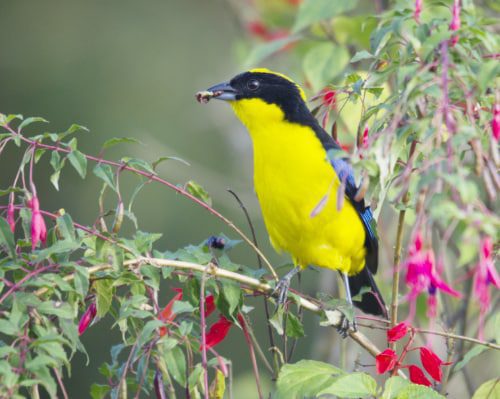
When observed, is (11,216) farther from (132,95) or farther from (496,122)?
(132,95)

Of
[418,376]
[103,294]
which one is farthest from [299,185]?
[103,294]

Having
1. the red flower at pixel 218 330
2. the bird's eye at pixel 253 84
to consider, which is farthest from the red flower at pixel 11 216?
the bird's eye at pixel 253 84

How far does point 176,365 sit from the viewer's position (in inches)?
77.5

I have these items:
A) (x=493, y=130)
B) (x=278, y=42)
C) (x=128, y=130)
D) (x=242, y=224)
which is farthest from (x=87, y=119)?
(x=493, y=130)

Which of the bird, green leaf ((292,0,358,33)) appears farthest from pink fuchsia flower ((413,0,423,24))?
green leaf ((292,0,358,33))

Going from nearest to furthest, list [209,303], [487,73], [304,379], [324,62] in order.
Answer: [487,73], [304,379], [209,303], [324,62]

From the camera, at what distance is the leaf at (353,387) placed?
6.82 ft

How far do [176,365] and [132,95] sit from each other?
7.66 m

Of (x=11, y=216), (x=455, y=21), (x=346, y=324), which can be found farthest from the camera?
(x=346, y=324)

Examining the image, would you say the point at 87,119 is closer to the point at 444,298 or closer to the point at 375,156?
the point at 444,298

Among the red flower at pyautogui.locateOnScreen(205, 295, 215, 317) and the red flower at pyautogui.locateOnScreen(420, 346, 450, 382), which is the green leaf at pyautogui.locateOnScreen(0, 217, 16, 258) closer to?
the red flower at pyautogui.locateOnScreen(205, 295, 215, 317)

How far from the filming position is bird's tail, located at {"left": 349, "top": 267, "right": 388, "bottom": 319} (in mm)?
3846

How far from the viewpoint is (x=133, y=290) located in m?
2.10

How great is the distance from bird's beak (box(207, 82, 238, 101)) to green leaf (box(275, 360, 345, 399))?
174 cm
